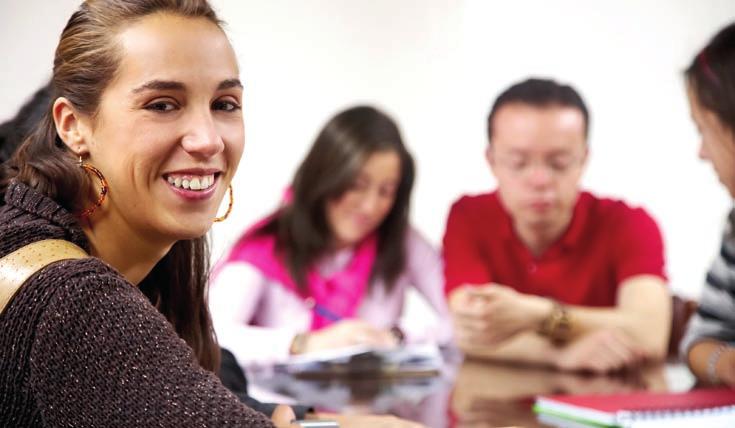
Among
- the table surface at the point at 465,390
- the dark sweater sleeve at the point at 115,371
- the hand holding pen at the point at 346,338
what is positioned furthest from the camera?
the hand holding pen at the point at 346,338

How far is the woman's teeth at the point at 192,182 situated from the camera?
858mm

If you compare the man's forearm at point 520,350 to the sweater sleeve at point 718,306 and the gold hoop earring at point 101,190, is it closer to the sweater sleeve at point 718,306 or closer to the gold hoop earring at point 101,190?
the sweater sleeve at point 718,306

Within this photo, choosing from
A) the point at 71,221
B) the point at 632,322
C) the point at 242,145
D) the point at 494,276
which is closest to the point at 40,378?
the point at 71,221

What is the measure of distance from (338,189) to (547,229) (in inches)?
23.3

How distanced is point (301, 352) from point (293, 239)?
1.49 ft

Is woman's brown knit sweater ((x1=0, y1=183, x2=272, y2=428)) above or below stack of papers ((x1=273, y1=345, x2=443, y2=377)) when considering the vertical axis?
above

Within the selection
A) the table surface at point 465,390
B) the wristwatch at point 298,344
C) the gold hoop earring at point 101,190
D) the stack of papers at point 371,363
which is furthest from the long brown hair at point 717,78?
the gold hoop earring at point 101,190

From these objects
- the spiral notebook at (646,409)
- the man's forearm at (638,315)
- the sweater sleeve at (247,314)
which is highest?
the spiral notebook at (646,409)

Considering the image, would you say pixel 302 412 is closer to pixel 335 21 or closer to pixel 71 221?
pixel 71 221

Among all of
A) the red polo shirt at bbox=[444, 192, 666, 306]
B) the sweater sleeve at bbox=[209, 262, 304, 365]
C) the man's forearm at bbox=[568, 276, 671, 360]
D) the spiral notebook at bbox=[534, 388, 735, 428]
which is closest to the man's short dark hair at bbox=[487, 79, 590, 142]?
the red polo shirt at bbox=[444, 192, 666, 306]

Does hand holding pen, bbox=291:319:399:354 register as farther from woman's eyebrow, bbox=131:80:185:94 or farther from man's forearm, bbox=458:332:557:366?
woman's eyebrow, bbox=131:80:185:94

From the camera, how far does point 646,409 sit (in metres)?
1.11

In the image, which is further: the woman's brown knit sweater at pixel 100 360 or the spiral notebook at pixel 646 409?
the spiral notebook at pixel 646 409

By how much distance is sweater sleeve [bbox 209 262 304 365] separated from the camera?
1.98 m
